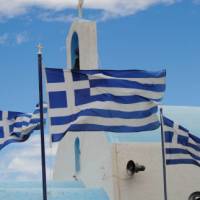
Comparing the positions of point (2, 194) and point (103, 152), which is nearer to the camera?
point (2, 194)

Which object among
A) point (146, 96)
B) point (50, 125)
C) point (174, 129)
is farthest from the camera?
point (174, 129)

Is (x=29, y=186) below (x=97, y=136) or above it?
below

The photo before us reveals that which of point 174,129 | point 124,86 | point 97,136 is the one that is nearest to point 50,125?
point 124,86

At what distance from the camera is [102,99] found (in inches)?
583

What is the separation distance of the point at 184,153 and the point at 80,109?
359cm

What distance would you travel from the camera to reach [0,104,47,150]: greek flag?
17531mm

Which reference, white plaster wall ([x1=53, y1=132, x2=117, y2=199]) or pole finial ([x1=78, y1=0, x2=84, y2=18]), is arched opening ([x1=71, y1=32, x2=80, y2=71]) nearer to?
pole finial ([x1=78, y1=0, x2=84, y2=18])

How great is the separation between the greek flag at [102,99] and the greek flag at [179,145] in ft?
3.28

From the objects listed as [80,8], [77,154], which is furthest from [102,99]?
[80,8]

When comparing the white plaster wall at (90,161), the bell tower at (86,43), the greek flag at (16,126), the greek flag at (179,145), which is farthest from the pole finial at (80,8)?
the greek flag at (179,145)

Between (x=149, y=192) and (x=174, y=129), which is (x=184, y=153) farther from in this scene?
(x=149, y=192)

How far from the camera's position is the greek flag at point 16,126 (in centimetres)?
1753

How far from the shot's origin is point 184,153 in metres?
16.8

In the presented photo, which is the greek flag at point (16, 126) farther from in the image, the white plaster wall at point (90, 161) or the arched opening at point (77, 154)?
the arched opening at point (77, 154)
